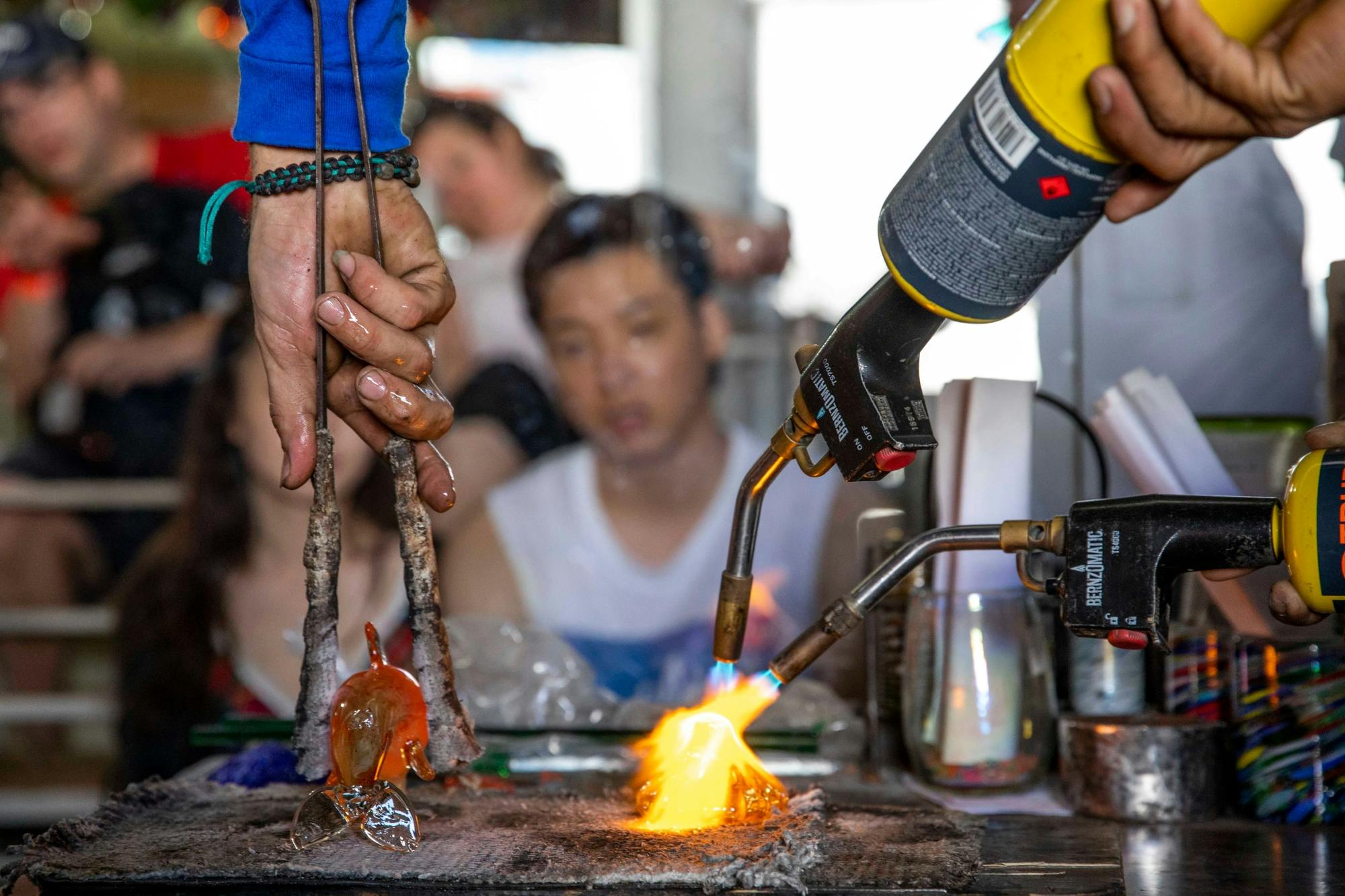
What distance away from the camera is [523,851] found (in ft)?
2.39

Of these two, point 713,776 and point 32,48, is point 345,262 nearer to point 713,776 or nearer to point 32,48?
point 713,776

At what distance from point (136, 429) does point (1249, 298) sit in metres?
2.16

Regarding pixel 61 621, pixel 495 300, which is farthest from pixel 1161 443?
pixel 61 621

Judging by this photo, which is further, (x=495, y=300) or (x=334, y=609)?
(x=495, y=300)

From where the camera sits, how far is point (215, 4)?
94.0 inches

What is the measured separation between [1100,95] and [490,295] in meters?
1.45

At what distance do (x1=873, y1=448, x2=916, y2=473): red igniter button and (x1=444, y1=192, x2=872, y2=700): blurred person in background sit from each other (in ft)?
3.32

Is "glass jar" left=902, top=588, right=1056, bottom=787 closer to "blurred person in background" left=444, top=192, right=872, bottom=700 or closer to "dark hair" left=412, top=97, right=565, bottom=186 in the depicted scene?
"blurred person in background" left=444, top=192, right=872, bottom=700

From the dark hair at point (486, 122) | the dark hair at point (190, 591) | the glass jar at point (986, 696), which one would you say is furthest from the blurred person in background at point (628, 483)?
the glass jar at point (986, 696)

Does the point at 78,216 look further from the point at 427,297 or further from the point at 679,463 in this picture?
the point at 427,297

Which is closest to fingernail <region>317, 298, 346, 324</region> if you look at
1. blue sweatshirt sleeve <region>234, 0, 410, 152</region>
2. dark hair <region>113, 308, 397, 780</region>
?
blue sweatshirt sleeve <region>234, 0, 410, 152</region>

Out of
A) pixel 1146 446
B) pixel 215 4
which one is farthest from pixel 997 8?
pixel 215 4

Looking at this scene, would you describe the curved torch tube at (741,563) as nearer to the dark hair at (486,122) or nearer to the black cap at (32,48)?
the dark hair at (486,122)

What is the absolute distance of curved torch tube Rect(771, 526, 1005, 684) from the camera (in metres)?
0.77
